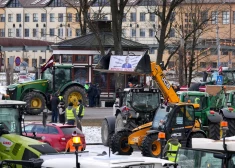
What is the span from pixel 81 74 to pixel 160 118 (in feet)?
93.1

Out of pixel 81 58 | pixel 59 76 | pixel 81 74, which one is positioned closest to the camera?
pixel 59 76

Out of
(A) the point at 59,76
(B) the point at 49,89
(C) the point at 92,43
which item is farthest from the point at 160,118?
(C) the point at 92,43

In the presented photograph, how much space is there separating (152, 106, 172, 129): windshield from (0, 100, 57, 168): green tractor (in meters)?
7.56

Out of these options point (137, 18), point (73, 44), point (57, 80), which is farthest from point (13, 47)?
point (57, 80)

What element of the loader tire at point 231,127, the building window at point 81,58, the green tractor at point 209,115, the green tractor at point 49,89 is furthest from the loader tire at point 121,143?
the building window at point 81,58

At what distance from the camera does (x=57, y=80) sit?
43.3 metres

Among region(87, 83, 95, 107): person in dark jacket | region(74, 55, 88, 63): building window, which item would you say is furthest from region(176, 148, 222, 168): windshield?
region(74, 55, 88, 63): building window

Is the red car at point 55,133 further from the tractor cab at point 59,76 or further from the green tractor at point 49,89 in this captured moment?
the tractor cab at point 59,76

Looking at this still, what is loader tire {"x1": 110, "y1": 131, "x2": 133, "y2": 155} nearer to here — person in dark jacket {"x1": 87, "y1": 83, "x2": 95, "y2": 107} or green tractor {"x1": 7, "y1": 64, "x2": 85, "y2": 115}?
green tractor {"x1": 7, "y1": 64, "x2": 85, "y2": 115}

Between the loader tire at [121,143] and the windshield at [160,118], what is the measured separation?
3.22ft

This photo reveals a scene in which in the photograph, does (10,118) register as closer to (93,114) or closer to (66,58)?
(93,114)

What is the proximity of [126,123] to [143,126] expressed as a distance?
4.90ft

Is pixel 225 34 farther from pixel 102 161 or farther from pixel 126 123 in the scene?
pixel 102 161

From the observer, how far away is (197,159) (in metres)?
12.4
